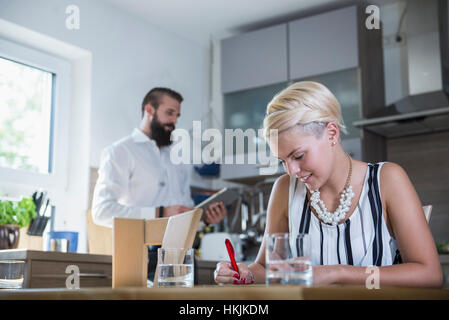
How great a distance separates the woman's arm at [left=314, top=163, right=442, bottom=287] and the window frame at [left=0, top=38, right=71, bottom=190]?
234 centimetres

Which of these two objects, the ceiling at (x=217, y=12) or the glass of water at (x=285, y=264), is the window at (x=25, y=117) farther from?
the glass of water at (x=285, y=264)

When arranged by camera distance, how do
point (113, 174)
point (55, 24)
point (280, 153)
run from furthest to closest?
point (55, 24), point (113, 174), point (280, 153)

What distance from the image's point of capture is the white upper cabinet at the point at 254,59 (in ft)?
13.3

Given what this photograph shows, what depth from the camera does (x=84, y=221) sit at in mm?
3426

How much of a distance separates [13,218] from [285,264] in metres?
2.14

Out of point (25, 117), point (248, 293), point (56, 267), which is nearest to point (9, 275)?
point (248, 293)

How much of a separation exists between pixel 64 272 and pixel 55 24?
161cm

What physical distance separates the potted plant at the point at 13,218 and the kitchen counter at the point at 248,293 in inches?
74.3

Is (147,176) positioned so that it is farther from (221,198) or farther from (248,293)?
(248,293)

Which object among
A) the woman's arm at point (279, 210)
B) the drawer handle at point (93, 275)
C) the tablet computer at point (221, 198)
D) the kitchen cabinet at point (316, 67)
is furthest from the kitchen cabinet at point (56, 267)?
the kitchen cabinet at point (316, 67)

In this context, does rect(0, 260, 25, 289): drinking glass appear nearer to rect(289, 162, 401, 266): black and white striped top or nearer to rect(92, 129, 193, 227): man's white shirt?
rect(289, 162, 401, 266): black and white striped top

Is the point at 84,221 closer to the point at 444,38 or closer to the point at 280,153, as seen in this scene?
the point at 280,153

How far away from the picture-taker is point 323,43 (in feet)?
12.7
